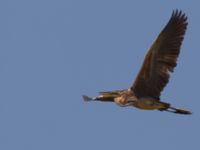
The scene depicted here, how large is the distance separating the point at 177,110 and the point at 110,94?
1.64m

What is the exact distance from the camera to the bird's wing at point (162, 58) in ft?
135

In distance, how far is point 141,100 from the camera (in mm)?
41062

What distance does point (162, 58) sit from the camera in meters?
41.0

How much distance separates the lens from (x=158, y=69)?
135 feet

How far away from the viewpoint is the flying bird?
134ft

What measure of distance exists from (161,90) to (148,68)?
23.1 inches

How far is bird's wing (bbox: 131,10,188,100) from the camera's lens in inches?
1614

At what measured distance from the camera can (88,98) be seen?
42.3 metres

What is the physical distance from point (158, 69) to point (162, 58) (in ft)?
0.88

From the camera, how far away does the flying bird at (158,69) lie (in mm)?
40969

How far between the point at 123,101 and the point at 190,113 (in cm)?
148

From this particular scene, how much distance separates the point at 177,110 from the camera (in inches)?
1625

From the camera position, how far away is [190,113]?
41312 millimetres

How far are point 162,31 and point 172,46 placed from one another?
400 millimetres
